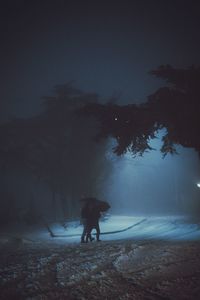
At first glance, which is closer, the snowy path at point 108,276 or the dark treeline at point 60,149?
Answer: the snowy path at point 108,276

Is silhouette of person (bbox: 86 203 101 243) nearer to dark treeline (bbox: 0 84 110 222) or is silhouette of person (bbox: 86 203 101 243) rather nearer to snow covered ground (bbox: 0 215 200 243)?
snow covered ground (bbox: 0 215 200 243)

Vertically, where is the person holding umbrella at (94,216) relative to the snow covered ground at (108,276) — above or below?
above

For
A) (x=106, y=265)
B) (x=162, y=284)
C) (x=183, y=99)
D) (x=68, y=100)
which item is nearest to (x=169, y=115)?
(x=183, y=99)

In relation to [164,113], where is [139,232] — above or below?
below

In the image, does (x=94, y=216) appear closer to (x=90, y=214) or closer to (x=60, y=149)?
(x=90, y=214)

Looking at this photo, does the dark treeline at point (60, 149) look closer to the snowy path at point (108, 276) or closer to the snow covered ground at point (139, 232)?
the snow covered ground at point (139, 232)

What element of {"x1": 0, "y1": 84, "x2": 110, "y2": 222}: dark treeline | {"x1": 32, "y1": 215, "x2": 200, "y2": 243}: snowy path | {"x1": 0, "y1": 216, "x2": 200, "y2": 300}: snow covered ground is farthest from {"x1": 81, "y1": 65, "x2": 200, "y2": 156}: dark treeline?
{"x1": 0, "y1": 84, "x2": 110, "y2": 222}: dark treeline

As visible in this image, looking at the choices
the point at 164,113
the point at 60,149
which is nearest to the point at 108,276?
the point at 164,113

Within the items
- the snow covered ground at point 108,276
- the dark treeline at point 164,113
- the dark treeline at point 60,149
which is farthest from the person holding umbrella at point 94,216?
the dark treeline at point 60,149

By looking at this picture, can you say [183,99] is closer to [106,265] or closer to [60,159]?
[106,265]

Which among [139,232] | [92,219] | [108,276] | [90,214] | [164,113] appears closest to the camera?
[108,276]

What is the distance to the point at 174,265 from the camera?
5949 millimetres

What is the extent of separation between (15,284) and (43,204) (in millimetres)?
56918

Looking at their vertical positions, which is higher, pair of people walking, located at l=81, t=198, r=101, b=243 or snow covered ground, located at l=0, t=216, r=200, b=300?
pair of people walking, located at l=81, t=198, r=101, b=243
